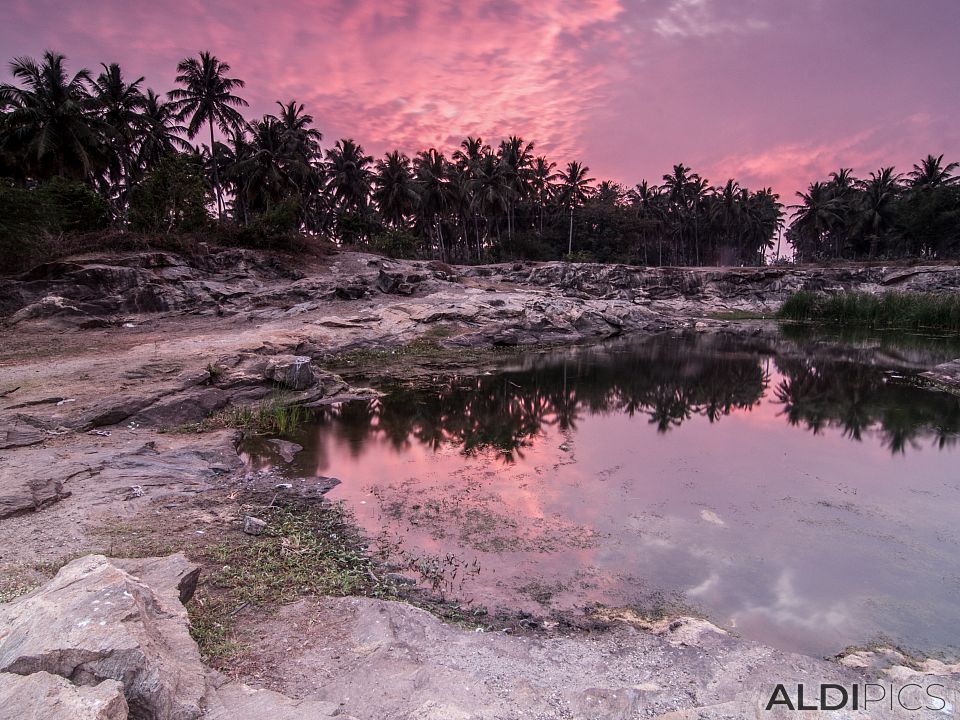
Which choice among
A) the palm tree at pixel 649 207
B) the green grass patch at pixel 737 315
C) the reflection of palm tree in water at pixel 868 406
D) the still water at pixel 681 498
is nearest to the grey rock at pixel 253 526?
the still water at pixel 681 498

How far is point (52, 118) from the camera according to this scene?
31.8 meters

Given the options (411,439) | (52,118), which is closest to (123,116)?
(52,118)

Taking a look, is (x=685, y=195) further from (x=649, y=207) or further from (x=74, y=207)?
(x=74, y=207)

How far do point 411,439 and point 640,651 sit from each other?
8.71 metres

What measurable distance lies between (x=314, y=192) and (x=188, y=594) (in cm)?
5959

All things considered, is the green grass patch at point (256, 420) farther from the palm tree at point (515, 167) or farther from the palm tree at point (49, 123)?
the palm tree at point (515, 167)

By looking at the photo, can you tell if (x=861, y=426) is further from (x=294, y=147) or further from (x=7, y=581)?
(x=294, y=147)

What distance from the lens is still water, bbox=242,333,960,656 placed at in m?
6.27

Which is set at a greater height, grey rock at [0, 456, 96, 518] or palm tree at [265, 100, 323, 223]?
palm tree at [265, 100, 323, 223]

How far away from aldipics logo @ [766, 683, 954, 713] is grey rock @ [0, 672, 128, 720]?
462 cm

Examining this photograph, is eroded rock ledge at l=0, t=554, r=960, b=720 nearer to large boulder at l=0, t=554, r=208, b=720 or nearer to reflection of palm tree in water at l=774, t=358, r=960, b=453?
large boulder at l=0, t=554, r=208, b=720

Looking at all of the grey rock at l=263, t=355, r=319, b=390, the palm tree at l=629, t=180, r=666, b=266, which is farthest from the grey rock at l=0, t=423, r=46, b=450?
the palm tree at l=629, t=180, r=666, b=266

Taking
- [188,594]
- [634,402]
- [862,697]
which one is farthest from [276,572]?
[634,402]

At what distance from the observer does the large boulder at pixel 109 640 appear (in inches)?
123
